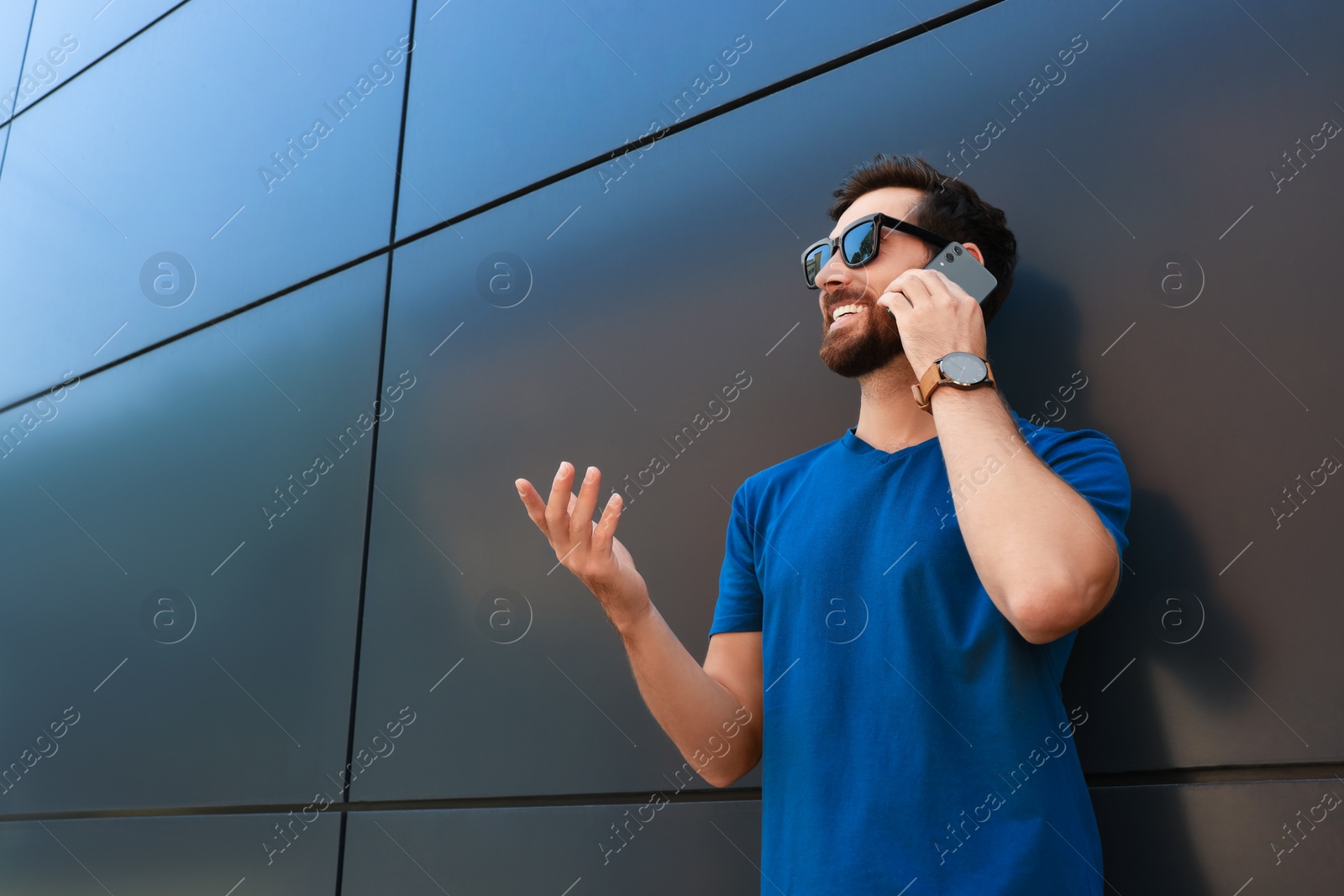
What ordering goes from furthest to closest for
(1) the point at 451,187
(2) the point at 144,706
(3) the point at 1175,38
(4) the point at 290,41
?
(4) the point at 290,41 → (2) the point at 144,706 → (1) the point at 451,187 → (3) the point at 1175,38

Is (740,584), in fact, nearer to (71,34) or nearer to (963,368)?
(963,368)

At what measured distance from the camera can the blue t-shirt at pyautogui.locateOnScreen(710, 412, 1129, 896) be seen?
1551mm

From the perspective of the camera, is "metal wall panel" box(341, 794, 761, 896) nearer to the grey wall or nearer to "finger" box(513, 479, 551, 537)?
the grey wall

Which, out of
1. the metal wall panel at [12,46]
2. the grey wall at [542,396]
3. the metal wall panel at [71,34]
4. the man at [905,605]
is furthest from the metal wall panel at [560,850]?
the metal wall panel at [12,46]

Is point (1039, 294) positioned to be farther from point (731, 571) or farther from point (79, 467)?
point (79, 467)

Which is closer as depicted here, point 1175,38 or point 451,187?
point 1175,38

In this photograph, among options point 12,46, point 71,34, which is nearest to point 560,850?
point 71,34

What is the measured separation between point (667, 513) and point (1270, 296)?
1466 millimetres

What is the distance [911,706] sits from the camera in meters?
1.68

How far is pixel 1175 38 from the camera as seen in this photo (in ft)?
6.80

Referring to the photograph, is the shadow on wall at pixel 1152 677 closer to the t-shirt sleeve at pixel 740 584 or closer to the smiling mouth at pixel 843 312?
the smiling mouth at pixel 843 312

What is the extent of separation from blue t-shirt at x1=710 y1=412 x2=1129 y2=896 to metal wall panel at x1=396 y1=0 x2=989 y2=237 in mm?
1247

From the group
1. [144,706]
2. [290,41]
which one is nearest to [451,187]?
[290,41]

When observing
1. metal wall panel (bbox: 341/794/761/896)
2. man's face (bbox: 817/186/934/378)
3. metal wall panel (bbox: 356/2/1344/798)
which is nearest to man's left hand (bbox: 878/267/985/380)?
man's face (bbox: 817/186/934/378)
